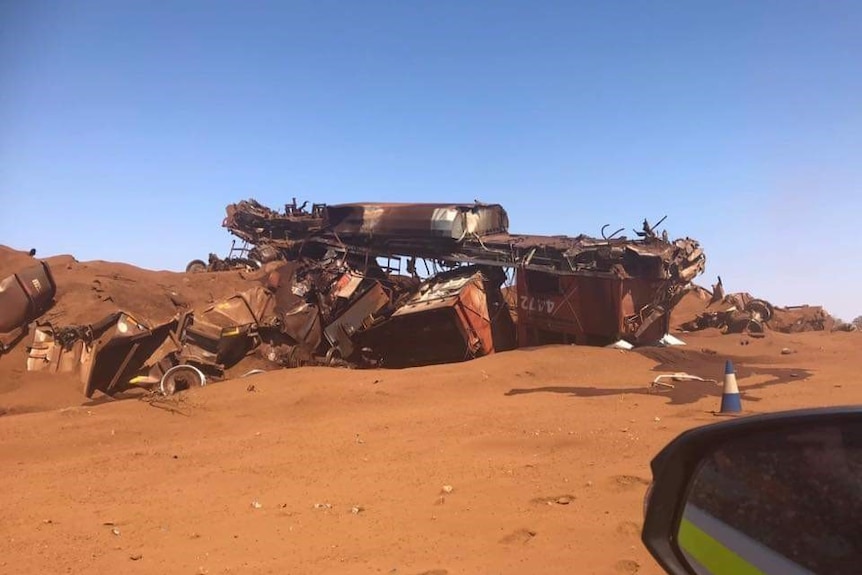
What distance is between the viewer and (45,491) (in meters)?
7.12

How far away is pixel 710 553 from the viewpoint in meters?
2.00

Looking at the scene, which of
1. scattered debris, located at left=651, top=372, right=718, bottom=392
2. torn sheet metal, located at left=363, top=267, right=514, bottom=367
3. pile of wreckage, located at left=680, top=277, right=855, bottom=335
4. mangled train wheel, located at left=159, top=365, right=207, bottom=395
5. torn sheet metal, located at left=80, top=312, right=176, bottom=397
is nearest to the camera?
scattered debris, located at left=651, top=372, right=718, bottom=392

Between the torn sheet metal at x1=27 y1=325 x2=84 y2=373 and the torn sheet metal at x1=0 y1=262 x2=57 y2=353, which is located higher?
the torn sheet metal at x1=0 y1=262 x2=57 y2=353

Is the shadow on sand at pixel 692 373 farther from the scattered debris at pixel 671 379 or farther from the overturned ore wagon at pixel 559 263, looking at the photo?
the overturned ore wagon at pixel 559 263

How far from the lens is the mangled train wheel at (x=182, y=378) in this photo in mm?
13750

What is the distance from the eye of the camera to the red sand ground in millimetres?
5184

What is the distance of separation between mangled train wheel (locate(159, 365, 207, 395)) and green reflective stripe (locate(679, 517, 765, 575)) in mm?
12762

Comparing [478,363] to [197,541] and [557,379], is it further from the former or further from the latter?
[197,541]

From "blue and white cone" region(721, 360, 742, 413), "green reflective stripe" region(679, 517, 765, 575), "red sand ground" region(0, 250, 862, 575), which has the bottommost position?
"red sand ground" region(0, 250, 862, 575)

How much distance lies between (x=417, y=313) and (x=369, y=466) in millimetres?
9170

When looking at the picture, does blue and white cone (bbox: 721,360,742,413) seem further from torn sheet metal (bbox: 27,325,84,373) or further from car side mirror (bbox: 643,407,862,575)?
torn sheet metal (bbox: 27,325,84,373)

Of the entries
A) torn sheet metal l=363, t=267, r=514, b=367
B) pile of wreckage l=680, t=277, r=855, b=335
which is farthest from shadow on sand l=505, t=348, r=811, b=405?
pile of wreckage l=680, t=277, r=855, b=335

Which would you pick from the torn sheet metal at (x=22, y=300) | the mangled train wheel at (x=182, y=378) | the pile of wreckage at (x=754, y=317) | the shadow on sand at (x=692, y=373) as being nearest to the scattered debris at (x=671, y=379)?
the shadow on sand at (x=692, y=373)

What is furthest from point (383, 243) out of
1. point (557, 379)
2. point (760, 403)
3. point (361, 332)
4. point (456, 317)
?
point (760, 403)
